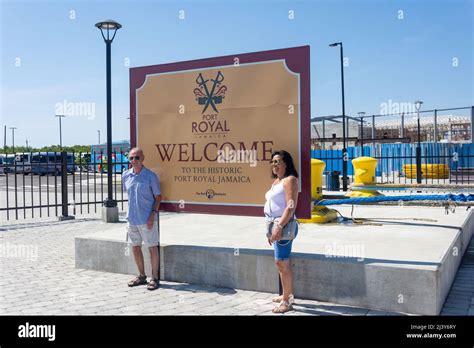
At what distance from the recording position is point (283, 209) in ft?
16.1

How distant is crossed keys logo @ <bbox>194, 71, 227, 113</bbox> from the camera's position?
Answer: 21.0 ft

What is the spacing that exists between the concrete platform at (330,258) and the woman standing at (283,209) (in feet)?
1.52

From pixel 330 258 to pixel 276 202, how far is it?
1.01 metres

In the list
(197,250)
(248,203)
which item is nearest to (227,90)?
(248,203)

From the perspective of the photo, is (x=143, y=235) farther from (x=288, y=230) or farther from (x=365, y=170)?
(x=365, y=170)

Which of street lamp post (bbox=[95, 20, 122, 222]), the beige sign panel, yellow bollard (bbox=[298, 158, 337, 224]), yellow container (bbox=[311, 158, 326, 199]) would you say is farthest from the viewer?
street lamp post (bbox=[95, 20, 122, 222])

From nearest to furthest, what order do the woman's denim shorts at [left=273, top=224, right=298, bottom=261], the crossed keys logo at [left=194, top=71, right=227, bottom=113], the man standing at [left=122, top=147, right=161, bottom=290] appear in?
A: the woman's denim shorts at [left=273, top=224, right=298, bottom=261], the man standing at [left=122, top=147, right=161, bottom=290], the crossed keys logo at [left=194, top=71, right=227, bottom=113]

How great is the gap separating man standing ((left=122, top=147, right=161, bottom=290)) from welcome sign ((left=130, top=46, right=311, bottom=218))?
757 mm

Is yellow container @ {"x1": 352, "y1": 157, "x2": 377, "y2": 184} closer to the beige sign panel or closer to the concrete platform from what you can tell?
the concrete platform

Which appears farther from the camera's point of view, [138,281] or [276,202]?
[138,281]

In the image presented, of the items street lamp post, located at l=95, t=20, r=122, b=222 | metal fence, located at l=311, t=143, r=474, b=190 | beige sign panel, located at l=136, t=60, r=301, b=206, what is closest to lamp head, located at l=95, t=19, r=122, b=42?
street lamp post, located at l=95, t=20, r=122, b=222

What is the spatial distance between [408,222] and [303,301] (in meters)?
3.70

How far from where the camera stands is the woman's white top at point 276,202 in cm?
492

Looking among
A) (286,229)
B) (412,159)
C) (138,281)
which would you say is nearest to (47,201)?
(138,281)
